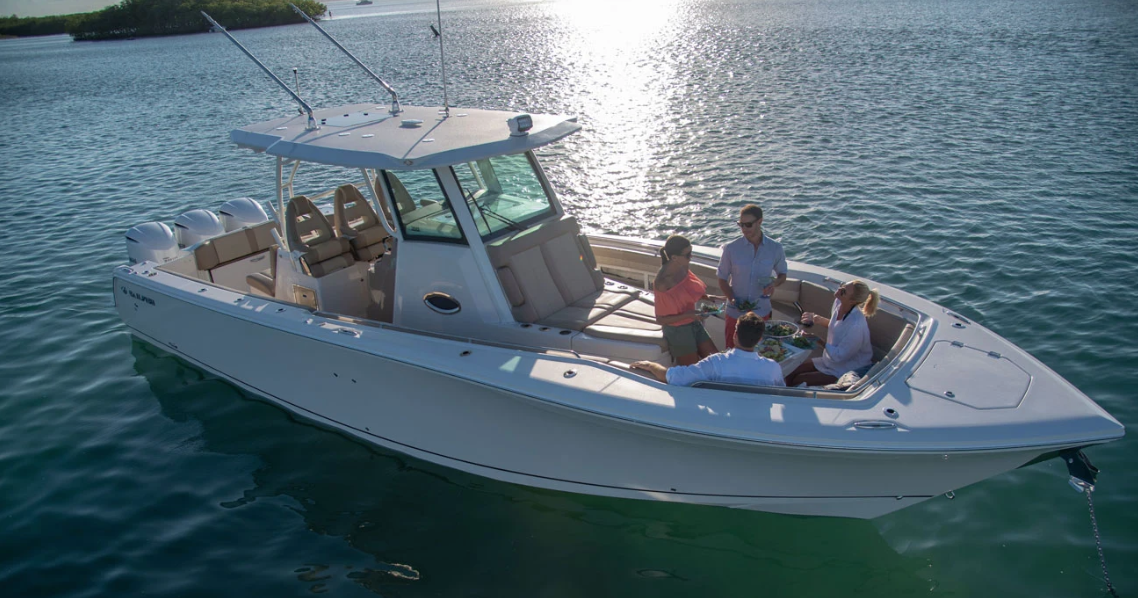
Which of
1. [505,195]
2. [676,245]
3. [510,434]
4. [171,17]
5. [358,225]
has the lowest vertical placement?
[510,434]

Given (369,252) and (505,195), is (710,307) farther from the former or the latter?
(369,252)

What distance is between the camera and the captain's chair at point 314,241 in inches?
275

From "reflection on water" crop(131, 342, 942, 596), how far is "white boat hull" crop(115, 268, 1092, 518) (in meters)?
0.30

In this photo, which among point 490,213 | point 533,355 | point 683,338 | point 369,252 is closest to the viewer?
point 533,355

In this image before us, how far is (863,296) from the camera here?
5.19 metres

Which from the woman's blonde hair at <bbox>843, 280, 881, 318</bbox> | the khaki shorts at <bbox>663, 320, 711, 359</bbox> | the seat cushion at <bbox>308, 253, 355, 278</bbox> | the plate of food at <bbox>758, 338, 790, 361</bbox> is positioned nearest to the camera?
the woman's blonde hair at <bbox>843, 280, 881, 318</bbox>

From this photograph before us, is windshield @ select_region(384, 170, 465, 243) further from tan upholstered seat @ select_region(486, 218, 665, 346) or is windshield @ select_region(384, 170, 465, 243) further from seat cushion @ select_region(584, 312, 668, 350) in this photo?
seat cushion @ select_region(584, 312, 668, 350)

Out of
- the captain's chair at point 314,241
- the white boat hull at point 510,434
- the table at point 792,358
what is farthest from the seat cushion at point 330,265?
the table at point 792,358

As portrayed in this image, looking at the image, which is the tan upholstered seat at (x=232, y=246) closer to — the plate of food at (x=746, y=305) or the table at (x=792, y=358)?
the plate of food at (x=746, y=305)

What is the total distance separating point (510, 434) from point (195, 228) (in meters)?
5.19

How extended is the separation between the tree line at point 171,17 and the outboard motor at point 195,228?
65.9 m

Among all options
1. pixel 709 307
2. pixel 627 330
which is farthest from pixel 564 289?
pixel 709 307

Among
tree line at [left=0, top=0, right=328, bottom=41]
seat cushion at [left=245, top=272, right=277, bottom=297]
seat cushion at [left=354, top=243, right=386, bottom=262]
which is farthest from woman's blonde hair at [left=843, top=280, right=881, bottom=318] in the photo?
tree line at [left=0, top=0, right=328, bottom=41]

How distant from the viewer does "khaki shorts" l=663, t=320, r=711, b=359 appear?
219 inches
